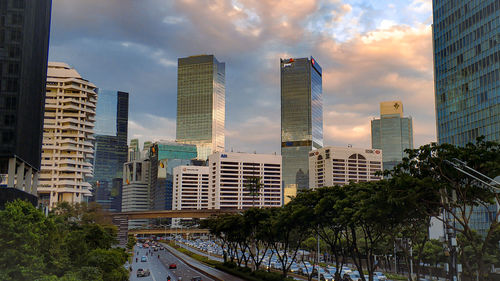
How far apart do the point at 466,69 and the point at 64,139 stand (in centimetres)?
12069

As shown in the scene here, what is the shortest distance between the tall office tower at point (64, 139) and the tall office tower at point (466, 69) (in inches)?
4341

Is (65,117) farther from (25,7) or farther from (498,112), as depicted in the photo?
(498,112)

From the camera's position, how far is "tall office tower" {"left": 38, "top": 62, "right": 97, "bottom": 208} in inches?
6061

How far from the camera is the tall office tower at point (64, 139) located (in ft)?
505

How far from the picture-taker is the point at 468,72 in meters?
117

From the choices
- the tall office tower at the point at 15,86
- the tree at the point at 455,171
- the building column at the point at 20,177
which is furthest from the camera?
the building column at the point at 20,177

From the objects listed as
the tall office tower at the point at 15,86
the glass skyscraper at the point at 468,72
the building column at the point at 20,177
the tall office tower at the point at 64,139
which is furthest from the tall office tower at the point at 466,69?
the tall office tower at the point at 64,139

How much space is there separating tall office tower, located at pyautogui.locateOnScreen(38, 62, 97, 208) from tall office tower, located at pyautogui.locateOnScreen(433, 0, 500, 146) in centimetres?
11025

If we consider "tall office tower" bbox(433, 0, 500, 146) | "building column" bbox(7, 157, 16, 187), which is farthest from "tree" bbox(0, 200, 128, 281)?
"tall office tower" bbox(433, 0, 500, 146)

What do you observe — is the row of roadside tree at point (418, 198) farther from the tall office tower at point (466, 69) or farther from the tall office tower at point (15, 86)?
the tall office tower at point (466, 69)

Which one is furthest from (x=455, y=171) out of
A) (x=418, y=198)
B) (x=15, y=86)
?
(x=15, y=86)

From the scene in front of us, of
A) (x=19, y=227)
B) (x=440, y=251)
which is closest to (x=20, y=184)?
(x=19, y=227)

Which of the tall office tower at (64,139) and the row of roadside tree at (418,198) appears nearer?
the row of roadside tree at (418,198)

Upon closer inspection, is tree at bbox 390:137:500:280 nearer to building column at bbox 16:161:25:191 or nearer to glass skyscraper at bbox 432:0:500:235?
building column at bbox 16:161:25:191
